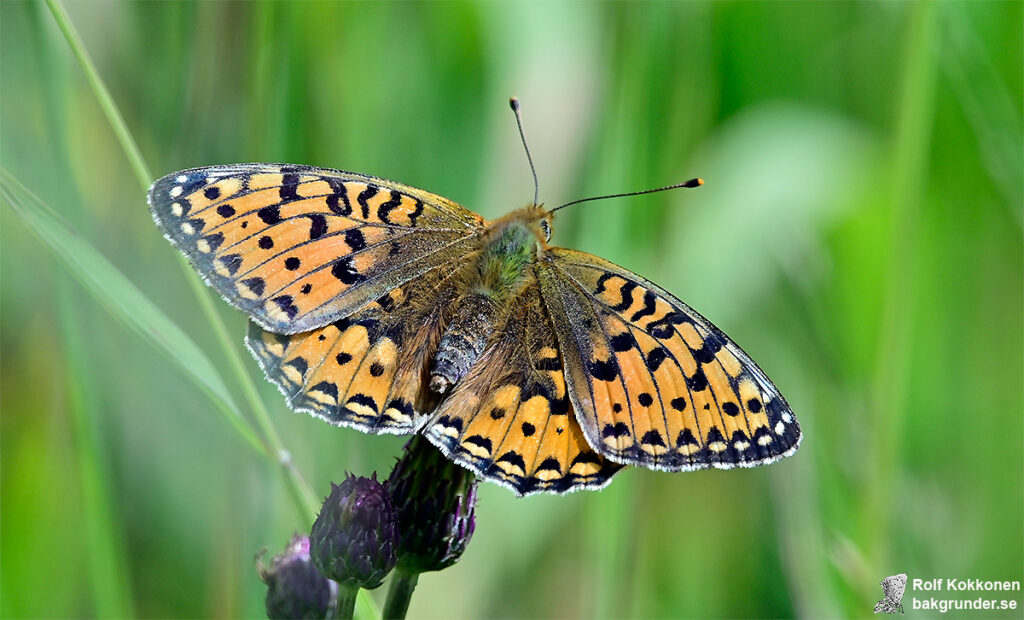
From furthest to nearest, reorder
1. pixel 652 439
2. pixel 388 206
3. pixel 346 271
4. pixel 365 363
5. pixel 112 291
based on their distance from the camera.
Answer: pixel 388 206
pixel 346 271
pixel 365 363
pixel 652 439
pixel 112 291

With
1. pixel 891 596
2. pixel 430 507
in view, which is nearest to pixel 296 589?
pixel 430 507

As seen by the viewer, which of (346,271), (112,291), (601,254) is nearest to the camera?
(112,291)

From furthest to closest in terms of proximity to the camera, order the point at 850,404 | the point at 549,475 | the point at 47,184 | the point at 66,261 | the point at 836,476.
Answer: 1. the point at 850,404
2. the point at 836,476
3. the point at 47,184
4. the point at 549,475
5. the point at 66,261

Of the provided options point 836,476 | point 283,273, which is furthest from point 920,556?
point 283,273

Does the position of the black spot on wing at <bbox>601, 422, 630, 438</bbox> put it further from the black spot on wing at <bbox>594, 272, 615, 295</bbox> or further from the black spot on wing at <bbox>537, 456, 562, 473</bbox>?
the black spot on wing at <bbox>594, 272, 615, 295</bbox>

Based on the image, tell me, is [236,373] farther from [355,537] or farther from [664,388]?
[664,388]

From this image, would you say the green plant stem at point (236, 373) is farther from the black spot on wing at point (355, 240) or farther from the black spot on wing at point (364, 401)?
the black spot on wing at point (355, 240)

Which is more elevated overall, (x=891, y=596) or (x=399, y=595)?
(x=399, y=595)

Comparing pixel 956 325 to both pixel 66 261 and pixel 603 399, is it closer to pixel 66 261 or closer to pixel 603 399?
pixel 603 399
